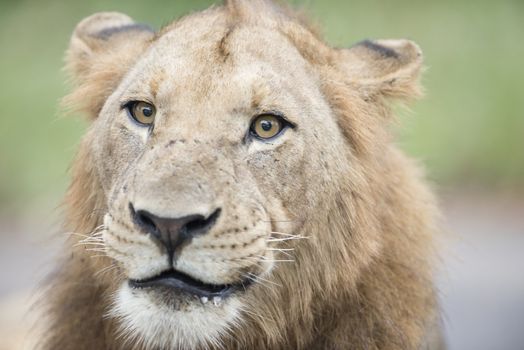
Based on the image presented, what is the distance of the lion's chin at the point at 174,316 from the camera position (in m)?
3.63

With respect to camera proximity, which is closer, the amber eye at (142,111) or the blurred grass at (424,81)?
the amber eye at (142,111)

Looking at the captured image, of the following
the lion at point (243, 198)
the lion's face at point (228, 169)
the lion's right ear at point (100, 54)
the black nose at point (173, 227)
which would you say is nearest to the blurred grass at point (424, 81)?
the lion's right ear at point (100, 54)

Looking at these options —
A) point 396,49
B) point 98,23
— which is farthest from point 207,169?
point 98,23

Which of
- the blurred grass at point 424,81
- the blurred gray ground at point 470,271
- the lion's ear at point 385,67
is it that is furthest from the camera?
the blurred grass at point 424,81

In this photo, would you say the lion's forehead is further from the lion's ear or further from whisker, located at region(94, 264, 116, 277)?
whisker, located at region(94, 264, 116, 277)

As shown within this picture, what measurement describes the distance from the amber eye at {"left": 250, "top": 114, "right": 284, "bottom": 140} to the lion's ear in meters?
0.56

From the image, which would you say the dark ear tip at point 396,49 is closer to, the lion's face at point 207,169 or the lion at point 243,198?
the lion at point 243,198

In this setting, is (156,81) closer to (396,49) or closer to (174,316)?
(174,316)

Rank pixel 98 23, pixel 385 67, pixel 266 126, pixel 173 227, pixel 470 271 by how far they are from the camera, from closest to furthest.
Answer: pixel 173 227, pixel 266 126, pixel 385 67, pixel 98 23, pixel 470 271

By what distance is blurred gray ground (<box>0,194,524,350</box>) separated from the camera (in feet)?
23.2

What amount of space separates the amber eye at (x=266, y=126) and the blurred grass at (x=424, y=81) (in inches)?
263

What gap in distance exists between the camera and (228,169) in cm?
384

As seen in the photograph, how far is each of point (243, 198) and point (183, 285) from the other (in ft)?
1.36

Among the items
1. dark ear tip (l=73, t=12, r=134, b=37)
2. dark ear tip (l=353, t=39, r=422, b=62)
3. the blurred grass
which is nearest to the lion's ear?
dark ear tip (l=353, t=39, r=422, b=62)
